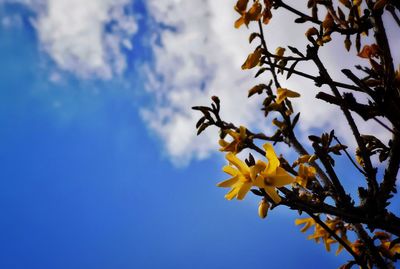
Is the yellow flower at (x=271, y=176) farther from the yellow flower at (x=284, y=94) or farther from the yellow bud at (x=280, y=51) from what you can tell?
the yellow bud at (x=280, y=51)

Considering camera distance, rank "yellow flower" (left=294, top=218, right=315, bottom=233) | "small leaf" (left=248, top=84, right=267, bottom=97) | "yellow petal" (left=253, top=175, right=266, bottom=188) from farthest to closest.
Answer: "yellow flower" (left=294, top=218, right=315, bottom=233)
"small leaf" (left=248, top=84, right=267, bottom=97)
"yellow petal" (left=253, top=175, right=266, bottom=188)

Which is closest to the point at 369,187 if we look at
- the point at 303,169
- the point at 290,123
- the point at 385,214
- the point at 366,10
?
the point at 385,214

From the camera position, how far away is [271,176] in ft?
6.27

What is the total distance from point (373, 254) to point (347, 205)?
103 centimetres

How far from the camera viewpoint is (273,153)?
6.29 ft

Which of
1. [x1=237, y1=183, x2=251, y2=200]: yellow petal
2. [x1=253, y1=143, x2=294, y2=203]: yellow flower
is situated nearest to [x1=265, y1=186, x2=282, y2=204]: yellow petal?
[x1=253, y1=143, x2=294, y2=203]: yellow flower

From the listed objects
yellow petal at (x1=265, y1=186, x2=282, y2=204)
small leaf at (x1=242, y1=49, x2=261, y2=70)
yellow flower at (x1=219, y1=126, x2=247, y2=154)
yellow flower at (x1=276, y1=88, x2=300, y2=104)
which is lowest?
yellow petal at (x1=265, y1=186, x2=282, y2=204)

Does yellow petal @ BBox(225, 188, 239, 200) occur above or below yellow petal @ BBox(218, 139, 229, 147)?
below

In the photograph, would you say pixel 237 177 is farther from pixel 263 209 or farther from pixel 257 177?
pixel 263 209

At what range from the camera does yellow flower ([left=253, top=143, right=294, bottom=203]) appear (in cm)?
188

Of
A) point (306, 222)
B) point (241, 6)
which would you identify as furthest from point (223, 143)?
point (306, 222)

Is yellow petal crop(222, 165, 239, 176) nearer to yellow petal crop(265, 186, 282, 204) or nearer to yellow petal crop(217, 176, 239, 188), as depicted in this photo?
yellow petal crop(217, 176, 239, 188)

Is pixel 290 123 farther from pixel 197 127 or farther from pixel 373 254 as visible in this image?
pixel 373 254

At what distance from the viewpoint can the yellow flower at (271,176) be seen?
6.18 feet
